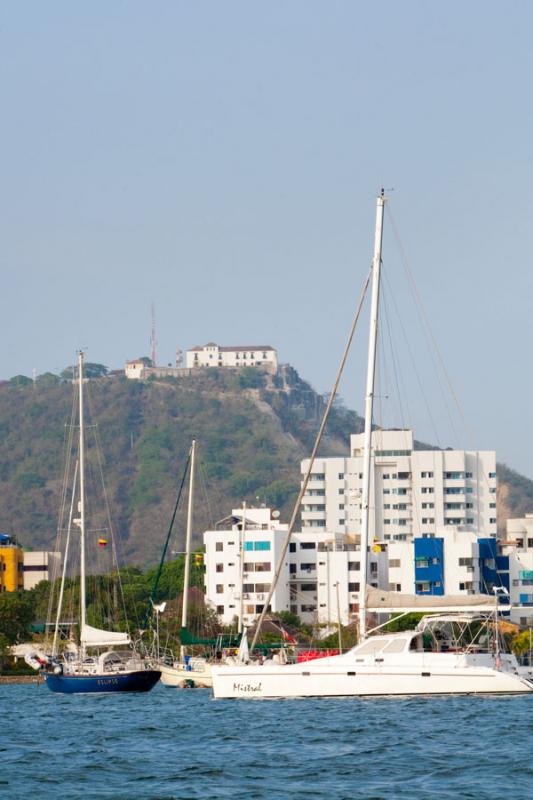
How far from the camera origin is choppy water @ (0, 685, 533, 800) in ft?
111

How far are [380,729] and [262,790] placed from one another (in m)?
11.3

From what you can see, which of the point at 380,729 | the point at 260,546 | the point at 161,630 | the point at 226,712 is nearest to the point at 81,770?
the point at 380,729

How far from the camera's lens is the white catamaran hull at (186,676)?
8200 cm

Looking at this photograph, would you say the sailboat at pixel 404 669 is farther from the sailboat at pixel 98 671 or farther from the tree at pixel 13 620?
the tree at pixel 13 620

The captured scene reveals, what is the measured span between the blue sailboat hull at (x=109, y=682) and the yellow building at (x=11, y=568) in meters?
102

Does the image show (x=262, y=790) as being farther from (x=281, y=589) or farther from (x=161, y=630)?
(x=281, y=589)

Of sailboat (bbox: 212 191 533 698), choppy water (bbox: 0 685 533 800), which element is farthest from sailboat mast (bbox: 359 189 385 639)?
choppy water (bbox: 0 685 533 800)

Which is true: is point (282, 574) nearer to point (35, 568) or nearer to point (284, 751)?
point (35, 568)

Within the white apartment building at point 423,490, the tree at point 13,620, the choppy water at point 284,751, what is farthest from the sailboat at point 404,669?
the white apartment building at point 423,490

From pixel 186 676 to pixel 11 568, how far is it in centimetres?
9890

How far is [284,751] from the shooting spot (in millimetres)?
39938

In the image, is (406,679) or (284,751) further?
(406,679)

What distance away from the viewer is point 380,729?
44.0 m

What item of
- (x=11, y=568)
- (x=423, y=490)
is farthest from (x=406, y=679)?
(x=423, y=490)
